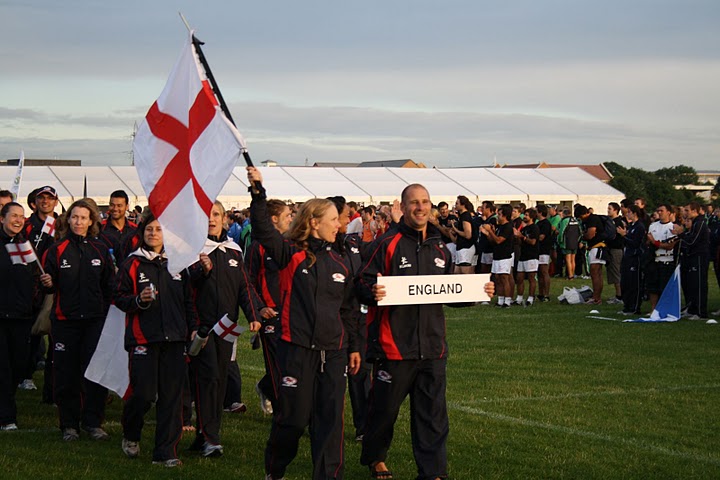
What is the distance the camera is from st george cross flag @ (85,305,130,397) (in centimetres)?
866

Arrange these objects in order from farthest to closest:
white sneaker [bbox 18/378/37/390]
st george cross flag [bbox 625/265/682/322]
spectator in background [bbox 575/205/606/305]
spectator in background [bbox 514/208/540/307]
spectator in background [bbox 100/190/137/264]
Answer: spectator in background [bbox 514/208/540/307], spectator in background [bbox 575/205/606/305], st george cross flag [bbox 625/265/682/322], white sneaker [bbox 18/378/37/390], spectator in background [bbox 100/190/137/264]

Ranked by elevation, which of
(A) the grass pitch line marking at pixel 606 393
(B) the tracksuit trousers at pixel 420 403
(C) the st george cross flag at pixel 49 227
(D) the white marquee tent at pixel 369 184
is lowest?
(A) the grass pitch line marking at pixel 606 393

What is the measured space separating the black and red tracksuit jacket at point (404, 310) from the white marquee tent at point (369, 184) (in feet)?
101

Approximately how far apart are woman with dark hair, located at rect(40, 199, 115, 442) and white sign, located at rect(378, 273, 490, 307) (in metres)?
3.61

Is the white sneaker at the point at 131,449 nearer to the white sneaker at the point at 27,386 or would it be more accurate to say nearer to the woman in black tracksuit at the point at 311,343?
the woman in black tracksuit at the point at 311,343

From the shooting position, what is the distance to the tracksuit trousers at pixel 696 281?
18141 millimetres

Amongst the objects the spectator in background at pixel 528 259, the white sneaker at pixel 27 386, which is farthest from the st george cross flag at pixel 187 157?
the spectator in background at pixel 528 259

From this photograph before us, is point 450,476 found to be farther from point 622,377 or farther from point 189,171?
point 622,377

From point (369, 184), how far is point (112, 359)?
3519cm

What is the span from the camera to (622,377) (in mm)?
12062

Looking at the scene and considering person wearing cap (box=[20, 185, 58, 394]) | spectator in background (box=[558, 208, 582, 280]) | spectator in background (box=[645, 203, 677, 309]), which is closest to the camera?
person wearing cap (box=[20, 185, 58, 394])

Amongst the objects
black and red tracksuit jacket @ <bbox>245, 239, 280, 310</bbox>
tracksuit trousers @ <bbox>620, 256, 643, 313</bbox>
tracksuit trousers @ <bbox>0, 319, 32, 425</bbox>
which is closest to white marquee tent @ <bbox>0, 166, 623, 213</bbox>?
tracksuit trousers @ <bbox>620, 256, 643, 313</bbox>

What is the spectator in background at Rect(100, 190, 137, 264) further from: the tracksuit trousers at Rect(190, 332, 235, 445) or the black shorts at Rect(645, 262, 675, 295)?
the black shorts at Rect(645, 262, 675, 295)

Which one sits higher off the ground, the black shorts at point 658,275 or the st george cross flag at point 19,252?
the st george cross flag at point 19,252
